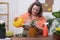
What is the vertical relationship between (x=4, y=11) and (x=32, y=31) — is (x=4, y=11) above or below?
above

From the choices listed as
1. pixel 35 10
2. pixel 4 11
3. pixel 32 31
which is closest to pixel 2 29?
pixel 32 31

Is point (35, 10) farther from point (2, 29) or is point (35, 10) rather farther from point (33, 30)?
point (2, 29)

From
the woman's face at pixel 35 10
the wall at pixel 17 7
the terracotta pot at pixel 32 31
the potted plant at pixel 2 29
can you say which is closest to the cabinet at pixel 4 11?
the wall at pixel 17 7

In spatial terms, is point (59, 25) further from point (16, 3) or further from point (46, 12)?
point (16, 3)

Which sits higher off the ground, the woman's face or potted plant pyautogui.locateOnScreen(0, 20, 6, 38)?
the woman's face

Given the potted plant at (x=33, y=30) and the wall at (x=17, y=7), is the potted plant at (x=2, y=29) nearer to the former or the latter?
the potted plant at (x=33, y=30)

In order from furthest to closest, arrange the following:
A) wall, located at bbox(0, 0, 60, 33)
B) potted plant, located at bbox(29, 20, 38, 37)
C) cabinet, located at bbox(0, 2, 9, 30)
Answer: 1. cabinet, located at bbox(0, 2, 9, 30)
2. wall, located at bbox(0, 0, 60, 33)
3. potted plant, located at bbox(29, 20, 38, 37)

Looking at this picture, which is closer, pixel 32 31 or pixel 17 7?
pixel 32 31

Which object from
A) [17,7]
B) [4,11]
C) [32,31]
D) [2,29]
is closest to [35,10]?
[32,31]

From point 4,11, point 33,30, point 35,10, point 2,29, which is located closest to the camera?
point 2,29

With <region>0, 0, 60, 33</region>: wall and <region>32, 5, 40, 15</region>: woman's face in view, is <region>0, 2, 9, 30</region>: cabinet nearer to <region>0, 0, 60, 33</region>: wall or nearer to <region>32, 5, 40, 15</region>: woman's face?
<region>0, 0, 60, 33</region>: wall

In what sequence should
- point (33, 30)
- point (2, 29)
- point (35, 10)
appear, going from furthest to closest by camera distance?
point (35, 10) → point (33, 30) → point (2, 29)

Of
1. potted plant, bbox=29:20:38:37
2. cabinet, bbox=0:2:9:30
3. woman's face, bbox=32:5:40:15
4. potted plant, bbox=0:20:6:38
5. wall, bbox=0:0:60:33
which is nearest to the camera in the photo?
potted plant, bbox=0:20:6:38

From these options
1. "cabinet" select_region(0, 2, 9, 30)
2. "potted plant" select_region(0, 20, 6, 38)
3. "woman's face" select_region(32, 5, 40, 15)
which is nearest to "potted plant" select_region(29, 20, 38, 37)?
"potted plant" select_region(0, 20, 6, 38)
